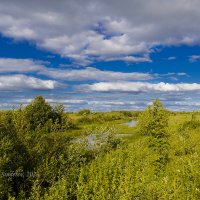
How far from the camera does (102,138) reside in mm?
40094

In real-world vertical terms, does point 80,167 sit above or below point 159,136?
below

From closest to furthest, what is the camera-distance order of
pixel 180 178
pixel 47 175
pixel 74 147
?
pixel 180 178, pixel 47 175, pixel 74 147

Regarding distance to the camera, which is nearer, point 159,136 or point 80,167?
point 80,167

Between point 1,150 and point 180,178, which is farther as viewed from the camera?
point 1,150

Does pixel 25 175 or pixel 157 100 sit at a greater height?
pixel 157 100

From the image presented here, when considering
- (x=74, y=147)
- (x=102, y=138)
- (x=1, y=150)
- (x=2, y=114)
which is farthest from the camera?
(x=102, y=138)

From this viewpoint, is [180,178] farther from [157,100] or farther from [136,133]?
[136,133]

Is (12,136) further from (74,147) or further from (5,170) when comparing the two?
(74,147)

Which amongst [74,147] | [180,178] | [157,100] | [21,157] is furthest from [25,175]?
[157,100]

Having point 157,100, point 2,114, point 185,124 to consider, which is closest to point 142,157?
point 157,100

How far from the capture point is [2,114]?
28.6m

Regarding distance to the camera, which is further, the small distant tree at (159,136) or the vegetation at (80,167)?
the small distant tree at (159,136)

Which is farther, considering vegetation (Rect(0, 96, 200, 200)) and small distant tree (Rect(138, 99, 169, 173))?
small distant tree (Rect(138, 99, 169, 173))

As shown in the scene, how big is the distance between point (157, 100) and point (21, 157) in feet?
70.7
